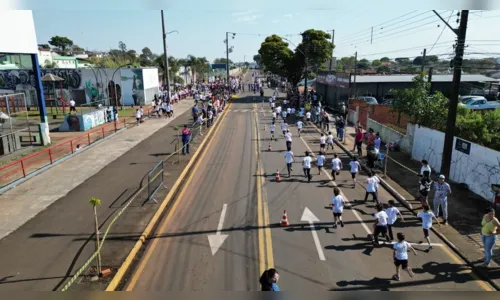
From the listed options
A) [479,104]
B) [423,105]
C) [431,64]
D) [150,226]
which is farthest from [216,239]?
[431,64]

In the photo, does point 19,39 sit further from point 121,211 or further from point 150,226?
point 150,226

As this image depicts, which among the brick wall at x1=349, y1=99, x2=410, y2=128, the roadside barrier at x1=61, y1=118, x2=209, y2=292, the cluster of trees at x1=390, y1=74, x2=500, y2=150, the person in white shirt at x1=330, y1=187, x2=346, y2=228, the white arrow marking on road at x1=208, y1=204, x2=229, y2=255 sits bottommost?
the white arrow marking on road at x1=208, y1=204, x2=229, y2=255

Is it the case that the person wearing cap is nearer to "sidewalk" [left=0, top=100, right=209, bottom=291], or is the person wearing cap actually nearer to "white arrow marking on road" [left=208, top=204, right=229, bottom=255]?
"white arrow marking on road" [left=208, top=204, right=229, bottom=255]

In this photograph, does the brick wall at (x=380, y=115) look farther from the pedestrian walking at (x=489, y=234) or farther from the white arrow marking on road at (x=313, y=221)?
the pedestrian walking at (x=489, y=234)

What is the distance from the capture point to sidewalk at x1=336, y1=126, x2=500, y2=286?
9.26 meters

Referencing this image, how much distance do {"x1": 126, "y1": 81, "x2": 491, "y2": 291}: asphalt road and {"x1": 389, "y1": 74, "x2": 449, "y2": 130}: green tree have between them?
6.12 metres

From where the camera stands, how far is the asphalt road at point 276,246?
814cm

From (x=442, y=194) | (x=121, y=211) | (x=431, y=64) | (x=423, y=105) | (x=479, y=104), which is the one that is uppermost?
(x=431, y=64)

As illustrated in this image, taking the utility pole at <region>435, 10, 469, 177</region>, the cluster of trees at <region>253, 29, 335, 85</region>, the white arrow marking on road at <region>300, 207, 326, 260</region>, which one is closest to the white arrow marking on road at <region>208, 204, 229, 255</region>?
the white arrow marking on road at <region>300, 207, 326, 260</region>

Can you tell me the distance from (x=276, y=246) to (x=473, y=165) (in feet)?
29.8

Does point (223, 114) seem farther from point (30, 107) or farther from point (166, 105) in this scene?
point (30, 107)

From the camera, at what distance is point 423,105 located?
1959 cm

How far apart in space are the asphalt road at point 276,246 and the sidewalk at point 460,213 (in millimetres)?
471

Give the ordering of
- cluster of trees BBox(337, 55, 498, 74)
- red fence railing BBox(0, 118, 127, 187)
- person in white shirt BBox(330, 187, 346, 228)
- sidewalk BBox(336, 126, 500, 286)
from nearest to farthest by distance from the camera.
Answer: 1. sidewalk BBox(336, 126, 500, 286)
2. person in white shirt BBox(330, 187, 346, 228)
3. red fence railing BBox(0, 118, 127, 187)
4. cluster of trees BBox(337, 55, 498, 74)
